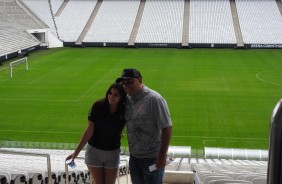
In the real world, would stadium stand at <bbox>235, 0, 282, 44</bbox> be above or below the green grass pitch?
above

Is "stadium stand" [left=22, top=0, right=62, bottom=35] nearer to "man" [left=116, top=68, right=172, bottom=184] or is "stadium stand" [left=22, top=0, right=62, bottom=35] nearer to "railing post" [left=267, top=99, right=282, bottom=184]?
"man" [left=116, top=68, right=172, bottom=184]

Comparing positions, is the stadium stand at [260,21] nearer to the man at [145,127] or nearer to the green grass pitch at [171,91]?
the green grass pitch at [171,91]

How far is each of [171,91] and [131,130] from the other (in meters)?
22.7

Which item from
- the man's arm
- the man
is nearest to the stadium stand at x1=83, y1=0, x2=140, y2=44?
the man

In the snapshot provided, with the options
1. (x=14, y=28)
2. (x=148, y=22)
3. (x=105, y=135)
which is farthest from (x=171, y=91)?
(x=148, y=22)

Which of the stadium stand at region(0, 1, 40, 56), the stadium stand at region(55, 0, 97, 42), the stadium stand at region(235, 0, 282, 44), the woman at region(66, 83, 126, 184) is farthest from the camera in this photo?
the stadium stand at region(55, 0, 97, 42)

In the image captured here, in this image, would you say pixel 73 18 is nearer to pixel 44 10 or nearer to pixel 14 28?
pixel 44 10

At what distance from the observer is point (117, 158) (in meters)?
4.67

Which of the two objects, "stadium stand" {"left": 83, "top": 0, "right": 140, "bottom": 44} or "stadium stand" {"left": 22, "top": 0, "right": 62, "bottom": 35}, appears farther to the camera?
"stadium stand" {"left": 22, "top": 0, "right": 62, "bottom": 35}

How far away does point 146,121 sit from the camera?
4.09m

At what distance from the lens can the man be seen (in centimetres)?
400

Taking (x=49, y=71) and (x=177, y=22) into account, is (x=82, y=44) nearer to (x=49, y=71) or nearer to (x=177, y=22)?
(x=177, y=22)

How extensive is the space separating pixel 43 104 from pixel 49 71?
9.60m

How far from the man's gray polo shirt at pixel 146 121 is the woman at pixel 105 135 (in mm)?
133
